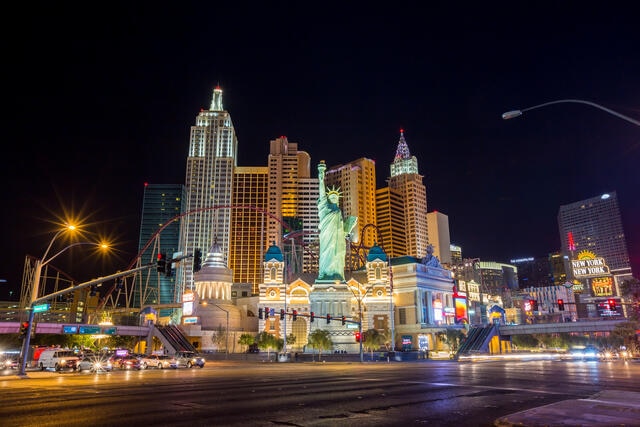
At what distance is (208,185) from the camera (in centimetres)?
18888

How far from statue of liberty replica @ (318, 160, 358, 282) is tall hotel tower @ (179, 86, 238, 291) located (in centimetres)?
8508

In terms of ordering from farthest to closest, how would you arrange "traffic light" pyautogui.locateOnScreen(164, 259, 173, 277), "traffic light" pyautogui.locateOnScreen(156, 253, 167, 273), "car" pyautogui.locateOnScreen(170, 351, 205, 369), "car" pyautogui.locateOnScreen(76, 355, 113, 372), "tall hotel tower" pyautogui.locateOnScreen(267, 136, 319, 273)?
"tall hotel tower" pyautogui.locateOnScreen(267, 136, 319, 273) → "car" pyautogui.locateOnScreen(170, 351, 205, 369) → "car" pyautogui.locateOnScreen(76, 355, 113, 372) → "traffic light" pyautogui.locateOnScreen(164, 259, 173, 277) → "traffic light" pyautogui.locateOnScreen(156, 253, 167, 273)

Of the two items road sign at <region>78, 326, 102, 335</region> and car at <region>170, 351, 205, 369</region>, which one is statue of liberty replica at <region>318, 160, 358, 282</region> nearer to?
road sign at <region>78, 326, 102, 335</region>

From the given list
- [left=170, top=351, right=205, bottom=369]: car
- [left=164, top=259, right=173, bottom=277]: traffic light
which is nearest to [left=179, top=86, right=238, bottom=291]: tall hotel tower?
[left=170, top=351, right=205, bottom=369]: car

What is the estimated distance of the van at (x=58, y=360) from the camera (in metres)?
41.5

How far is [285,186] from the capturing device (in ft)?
650

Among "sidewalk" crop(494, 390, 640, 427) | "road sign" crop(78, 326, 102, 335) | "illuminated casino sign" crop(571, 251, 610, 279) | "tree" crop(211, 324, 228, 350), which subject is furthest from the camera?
"illuminated casino sign" crop(571, 251, 610, 279)

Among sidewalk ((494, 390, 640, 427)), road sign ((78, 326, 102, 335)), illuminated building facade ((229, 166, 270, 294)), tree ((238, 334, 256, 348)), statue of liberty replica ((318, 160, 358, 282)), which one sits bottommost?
sidewalk ((494, 390, 640, 427))

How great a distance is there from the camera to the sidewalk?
11852mm

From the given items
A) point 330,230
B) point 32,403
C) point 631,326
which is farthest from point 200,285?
point 32,403

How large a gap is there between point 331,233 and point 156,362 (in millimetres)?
56492

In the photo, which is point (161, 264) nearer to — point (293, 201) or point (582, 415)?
point (582, 415)

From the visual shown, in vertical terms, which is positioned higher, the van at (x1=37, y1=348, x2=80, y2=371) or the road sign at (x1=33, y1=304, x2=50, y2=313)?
the road sign at (x1=33, y1=304, x2=50, y2=313)

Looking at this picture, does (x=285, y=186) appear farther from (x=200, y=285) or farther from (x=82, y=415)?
(x=82, y=415)
